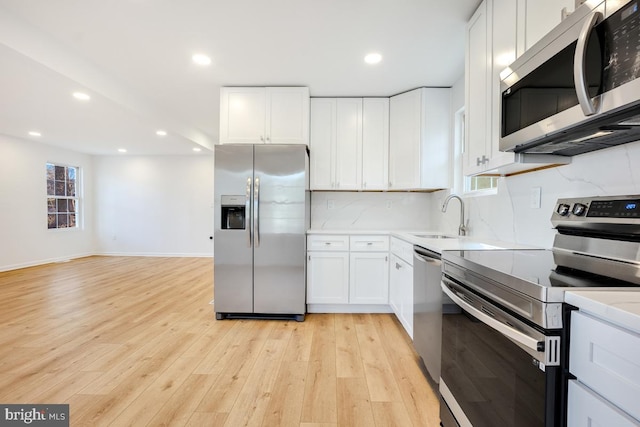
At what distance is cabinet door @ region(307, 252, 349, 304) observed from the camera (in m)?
3.15

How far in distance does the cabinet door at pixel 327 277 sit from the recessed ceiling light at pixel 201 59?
204 centimetres

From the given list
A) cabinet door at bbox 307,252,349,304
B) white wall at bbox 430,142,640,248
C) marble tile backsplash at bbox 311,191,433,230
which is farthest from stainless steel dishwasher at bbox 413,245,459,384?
marble tile backsplash at bbox 311,191,433,230

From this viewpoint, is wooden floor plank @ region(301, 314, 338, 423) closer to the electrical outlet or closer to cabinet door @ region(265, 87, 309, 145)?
the electrical outlet

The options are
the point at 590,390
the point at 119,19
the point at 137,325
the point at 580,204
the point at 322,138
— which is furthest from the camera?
the point at 322,138

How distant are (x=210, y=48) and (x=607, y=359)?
2896mm

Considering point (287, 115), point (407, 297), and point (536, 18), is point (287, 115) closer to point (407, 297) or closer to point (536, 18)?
point (407, 297)

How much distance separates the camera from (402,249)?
8.60 feet

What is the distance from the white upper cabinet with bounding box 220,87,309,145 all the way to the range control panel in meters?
2.32

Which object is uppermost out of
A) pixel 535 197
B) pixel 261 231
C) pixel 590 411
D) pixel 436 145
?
pixel 436 145

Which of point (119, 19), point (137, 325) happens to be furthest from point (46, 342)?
point (119, 19)

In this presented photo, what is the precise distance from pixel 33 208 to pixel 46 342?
4.73m

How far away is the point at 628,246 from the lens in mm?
1102

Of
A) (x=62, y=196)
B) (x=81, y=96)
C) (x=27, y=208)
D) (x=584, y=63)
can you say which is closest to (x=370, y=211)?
(x=584, y=63)

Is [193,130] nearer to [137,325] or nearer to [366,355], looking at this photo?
[137,325]
